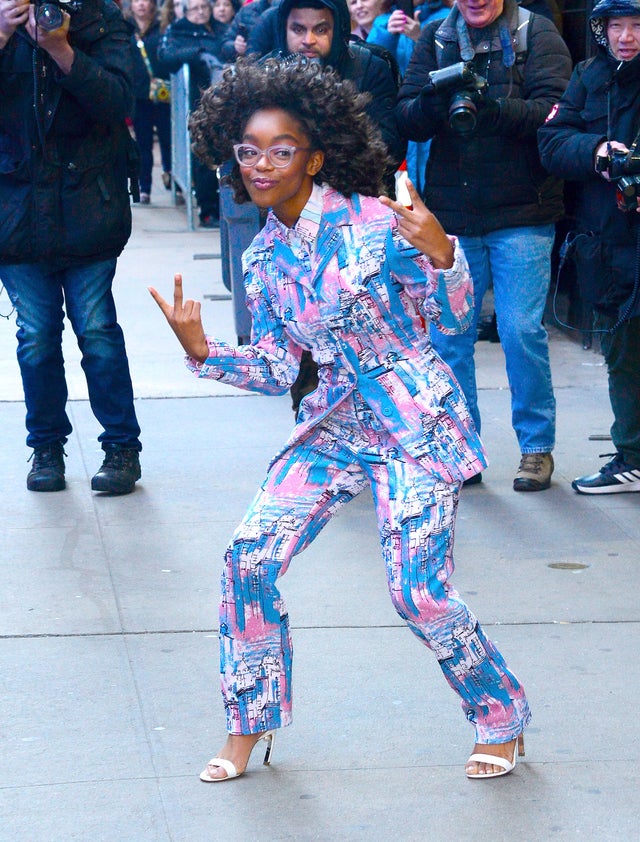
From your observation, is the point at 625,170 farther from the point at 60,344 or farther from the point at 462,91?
the point at 60,344

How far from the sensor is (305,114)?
3326 millimetres

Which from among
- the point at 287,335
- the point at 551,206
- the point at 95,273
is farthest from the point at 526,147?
the point at 287,335

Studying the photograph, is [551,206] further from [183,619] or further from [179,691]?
[179,691]

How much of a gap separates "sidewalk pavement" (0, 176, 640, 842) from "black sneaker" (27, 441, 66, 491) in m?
0.06

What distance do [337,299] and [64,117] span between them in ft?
8.45

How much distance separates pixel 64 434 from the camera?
5.89m

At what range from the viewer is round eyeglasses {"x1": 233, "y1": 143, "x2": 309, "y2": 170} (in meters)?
3.29

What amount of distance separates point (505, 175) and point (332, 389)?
2.53 m

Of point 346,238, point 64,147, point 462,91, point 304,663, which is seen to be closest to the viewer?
point 346,238

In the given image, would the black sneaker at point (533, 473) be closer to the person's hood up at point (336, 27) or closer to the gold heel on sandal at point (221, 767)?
the person's hood up at point (336, 27)

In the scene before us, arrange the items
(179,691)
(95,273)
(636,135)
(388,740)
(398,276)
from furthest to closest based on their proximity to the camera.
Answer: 1. (95,273)
2. (636,135)
3. (179,691)
4. (388,740)
5. (398,276)

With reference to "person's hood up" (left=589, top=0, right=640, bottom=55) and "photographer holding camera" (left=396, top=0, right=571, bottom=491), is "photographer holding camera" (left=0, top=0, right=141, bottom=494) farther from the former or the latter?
"person's hood up" (left=589, top=0, right=640, bottom=55)

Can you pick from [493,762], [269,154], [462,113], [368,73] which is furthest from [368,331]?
[368,73]

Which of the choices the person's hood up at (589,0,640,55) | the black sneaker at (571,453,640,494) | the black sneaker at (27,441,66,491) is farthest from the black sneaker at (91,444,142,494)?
the person's hood up at (589,0,640,55)
